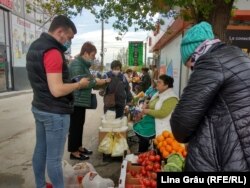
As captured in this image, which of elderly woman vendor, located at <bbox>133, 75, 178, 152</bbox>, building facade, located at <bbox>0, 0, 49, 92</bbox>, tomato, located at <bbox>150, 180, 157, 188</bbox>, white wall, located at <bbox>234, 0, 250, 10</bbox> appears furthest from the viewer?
building facade, located at <bbox>0, 0, 49, 92</bbox>

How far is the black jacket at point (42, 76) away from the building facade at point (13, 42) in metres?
14.5

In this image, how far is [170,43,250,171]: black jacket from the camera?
1.67m

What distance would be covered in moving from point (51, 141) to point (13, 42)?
17.9 meters

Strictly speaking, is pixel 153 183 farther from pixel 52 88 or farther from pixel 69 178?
pixel 52 88

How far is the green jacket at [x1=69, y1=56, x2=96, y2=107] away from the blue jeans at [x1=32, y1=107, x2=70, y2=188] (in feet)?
5.53

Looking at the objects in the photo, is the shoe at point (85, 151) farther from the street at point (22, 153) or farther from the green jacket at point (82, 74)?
the green jacket at point (82, 74)

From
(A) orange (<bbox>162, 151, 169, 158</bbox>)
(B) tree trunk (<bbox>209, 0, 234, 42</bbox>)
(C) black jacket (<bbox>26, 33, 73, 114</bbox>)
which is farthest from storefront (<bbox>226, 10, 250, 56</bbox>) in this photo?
(C) black jacket (<bbox>26, 33, 73, 114</bbox>)

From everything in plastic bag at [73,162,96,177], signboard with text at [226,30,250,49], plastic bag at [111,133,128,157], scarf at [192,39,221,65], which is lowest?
plastic bag at [111,133,128,157]

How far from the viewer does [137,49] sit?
18.5m

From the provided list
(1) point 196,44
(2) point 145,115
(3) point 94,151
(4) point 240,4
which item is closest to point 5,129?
(3) point 94,151

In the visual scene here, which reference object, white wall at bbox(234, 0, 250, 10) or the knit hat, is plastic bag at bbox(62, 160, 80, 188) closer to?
the knit hat

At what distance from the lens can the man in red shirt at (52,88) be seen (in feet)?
9.43

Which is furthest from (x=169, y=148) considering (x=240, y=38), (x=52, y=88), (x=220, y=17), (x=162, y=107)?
(x=240, y=38)

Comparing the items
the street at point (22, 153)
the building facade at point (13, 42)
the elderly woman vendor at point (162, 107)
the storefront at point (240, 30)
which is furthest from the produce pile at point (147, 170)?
the building facade at point (13, 42)
